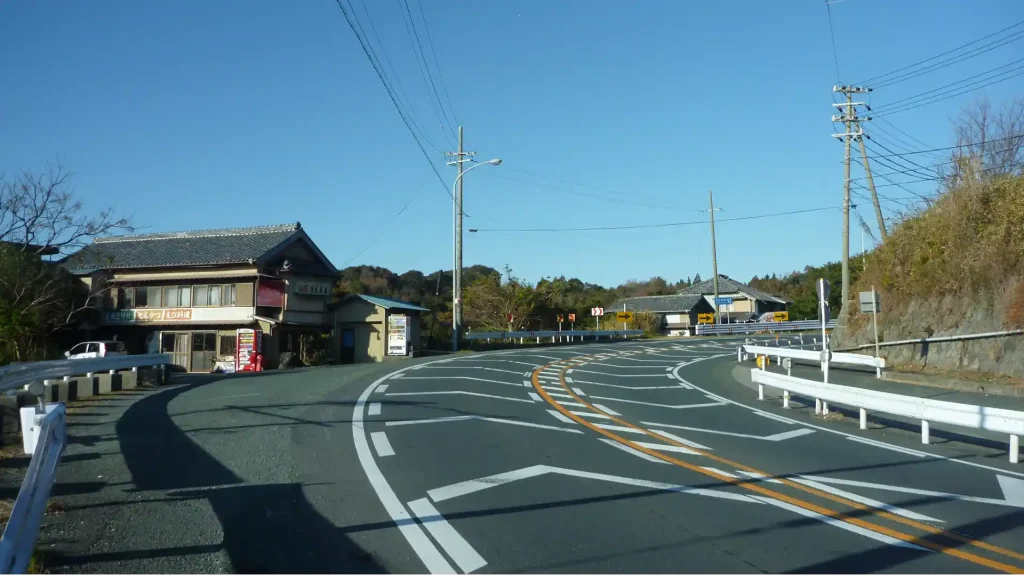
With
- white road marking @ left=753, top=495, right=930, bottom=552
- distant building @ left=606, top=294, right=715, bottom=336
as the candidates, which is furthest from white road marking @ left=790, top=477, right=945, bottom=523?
distant building @ left=606, top=294, right=715, bottom=336

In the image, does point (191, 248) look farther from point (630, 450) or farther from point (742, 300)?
point (742, 300)

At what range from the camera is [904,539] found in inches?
253

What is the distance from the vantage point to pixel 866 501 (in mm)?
7758

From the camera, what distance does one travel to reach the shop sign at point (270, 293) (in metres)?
36.6

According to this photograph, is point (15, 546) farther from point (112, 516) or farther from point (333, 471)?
point (333, 471)

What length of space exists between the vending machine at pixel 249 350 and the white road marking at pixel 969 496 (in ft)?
98.2

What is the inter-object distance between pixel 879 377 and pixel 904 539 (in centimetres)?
1692

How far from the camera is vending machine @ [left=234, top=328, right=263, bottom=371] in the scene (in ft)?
114

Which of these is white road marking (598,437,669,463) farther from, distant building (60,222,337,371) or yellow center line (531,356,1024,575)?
distant building (60,222,337,371)

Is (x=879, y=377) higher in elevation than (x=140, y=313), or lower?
lower

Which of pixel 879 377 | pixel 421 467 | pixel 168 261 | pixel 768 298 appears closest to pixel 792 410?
pixel 879 377

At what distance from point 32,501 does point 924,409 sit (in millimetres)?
12095

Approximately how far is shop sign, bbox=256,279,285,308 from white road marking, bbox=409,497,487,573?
3121 centimetres

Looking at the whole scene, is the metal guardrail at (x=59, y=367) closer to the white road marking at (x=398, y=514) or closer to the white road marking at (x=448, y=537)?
the white road marking at (x=398, y=514)
